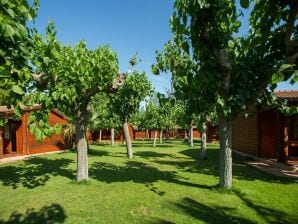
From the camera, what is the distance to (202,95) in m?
9.47

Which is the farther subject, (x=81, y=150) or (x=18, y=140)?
(x=18, y=140)

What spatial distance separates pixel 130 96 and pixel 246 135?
8.76 meters

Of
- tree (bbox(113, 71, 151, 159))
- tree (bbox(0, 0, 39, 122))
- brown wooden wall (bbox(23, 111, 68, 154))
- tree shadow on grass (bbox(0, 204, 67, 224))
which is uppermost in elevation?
tree (bbox(113, 71, 151, 159))

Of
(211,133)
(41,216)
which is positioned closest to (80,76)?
(41,216)

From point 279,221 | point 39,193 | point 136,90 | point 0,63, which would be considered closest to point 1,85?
point 0,63

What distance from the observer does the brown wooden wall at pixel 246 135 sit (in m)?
20.1

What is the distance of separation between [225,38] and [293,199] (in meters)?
4.98

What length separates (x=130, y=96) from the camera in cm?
2106

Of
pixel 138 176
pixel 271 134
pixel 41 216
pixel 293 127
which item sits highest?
pixel 293 127

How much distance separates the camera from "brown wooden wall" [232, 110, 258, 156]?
2014 cm

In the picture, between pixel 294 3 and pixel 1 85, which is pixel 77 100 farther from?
pixel 1 85

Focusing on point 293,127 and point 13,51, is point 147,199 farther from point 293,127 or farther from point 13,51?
point 293,127

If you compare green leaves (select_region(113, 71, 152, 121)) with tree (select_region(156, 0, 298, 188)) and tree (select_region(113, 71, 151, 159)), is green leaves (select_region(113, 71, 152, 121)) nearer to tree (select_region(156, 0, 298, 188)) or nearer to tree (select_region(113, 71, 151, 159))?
tree (select_region(113, 71, 151, 159))

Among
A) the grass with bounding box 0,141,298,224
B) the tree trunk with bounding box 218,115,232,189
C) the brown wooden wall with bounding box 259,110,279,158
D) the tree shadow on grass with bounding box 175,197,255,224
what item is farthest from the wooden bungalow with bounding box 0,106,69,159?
the tree shadow on grass with bounding box 175,197,255,224
